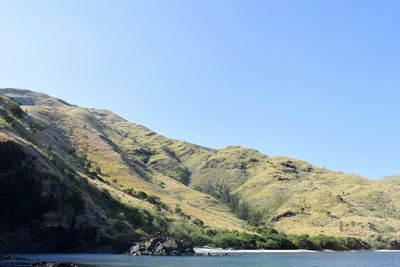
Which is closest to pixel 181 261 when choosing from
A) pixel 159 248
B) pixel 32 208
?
pixel 159 248

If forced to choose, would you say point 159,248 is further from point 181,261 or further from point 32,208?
point 32,208

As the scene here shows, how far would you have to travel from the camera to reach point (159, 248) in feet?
407

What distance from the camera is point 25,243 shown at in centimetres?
11038

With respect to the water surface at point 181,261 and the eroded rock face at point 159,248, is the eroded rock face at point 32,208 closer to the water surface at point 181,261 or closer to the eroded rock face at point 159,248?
the water surface at point 181,261

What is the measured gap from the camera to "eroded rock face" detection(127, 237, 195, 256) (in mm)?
122500

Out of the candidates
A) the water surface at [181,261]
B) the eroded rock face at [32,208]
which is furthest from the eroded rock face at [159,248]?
Answer: the eroded rock face at [32,208]

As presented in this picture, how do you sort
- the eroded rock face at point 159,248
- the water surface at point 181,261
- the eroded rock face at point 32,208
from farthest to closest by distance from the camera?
the eroded rock face at point 159,248 → the eroded rock face at point 32,208 → the water surface at point 181,261

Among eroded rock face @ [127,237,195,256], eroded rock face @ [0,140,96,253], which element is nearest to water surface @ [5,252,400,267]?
eroded rock face @ [127,237,195,256]

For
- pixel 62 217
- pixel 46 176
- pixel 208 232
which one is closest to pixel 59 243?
pixel 62 217

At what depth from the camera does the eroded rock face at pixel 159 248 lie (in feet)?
402

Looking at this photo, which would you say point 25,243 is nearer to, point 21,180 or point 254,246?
point 21,180

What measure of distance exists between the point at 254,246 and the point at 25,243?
91664mm

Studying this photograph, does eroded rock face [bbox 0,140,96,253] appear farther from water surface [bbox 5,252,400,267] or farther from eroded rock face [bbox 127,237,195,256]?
eroded rock face [bbox 127,237,195,256]

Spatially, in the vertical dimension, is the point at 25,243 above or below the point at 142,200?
below
